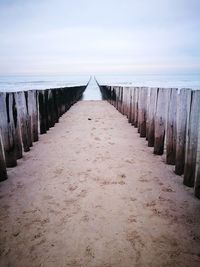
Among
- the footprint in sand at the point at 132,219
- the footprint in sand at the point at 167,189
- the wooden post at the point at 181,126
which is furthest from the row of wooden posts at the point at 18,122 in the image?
the wooden post at the point at 181,126

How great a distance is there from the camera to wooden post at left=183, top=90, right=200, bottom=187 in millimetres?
3346

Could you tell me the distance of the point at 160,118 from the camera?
4.86 m

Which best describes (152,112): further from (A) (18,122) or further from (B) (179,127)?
(A) (18,122)

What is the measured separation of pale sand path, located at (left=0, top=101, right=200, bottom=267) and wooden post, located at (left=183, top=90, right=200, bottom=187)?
219 mm

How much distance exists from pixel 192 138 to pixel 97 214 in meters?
1.63

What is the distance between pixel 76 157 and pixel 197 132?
236cm

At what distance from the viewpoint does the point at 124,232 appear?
2488 millimetres

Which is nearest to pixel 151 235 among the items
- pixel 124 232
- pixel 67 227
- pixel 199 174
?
pixel 124 232

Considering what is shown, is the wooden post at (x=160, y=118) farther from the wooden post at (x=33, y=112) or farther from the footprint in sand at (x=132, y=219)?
the wooden post at (x=33, y=112)

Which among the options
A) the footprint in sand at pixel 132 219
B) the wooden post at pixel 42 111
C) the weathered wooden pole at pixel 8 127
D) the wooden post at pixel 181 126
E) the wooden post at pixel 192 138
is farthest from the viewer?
the wooden post at pixel 42 111

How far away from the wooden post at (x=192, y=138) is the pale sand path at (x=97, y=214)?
0.72ft

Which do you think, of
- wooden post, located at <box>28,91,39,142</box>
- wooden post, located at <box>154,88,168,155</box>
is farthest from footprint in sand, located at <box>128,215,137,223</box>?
wooden post, located at <box>28,91,39,142</box>

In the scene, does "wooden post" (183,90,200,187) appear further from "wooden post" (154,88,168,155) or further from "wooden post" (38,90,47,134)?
"wooden post" (38,90,47,134)

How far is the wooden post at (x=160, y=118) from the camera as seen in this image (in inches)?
187
